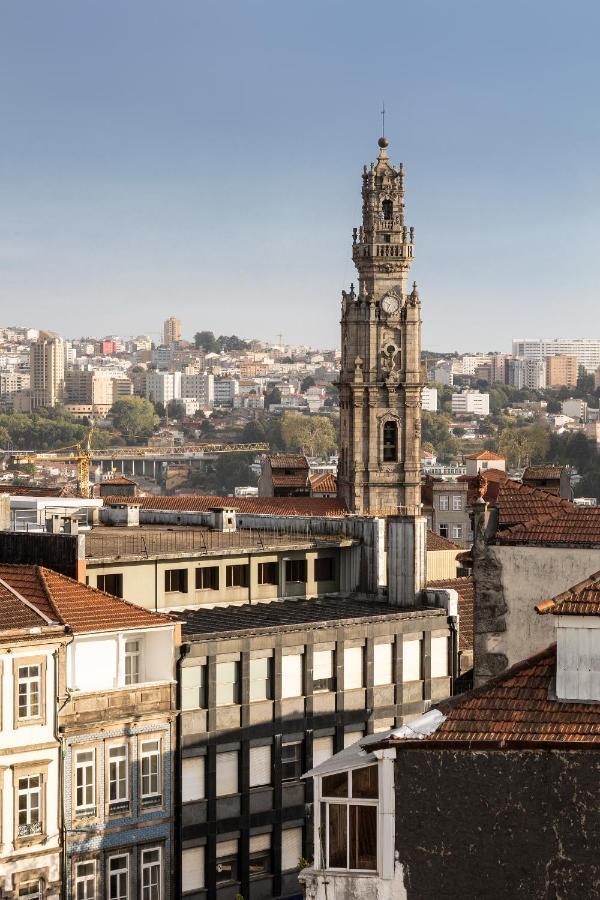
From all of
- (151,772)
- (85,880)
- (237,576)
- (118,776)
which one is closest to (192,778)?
(151,772)

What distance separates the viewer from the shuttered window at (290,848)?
4238cm

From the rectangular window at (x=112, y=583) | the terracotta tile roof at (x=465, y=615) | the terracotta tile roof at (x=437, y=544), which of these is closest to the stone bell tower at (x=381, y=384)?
the terracotta tile roof at (x=437, y=544)

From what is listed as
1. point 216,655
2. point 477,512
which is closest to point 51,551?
point 216,655

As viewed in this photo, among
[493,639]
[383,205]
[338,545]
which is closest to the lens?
[493,639]

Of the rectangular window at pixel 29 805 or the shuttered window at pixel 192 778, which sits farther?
the shuttered window at pixel 192 778

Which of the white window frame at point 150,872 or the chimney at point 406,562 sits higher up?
the chimney at point 406,562

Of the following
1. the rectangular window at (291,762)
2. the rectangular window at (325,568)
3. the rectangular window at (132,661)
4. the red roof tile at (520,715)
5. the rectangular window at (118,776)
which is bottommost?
the rectangular window at (291,762)

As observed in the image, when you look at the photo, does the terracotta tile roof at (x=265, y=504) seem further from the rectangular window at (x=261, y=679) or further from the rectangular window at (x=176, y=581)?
the rectangular window at (x=261, y=679)

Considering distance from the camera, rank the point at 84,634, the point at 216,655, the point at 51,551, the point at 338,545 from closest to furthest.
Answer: the point at 84,634
the point at 216,655
the point at 51,551
the point at 338,545

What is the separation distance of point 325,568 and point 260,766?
347 inches

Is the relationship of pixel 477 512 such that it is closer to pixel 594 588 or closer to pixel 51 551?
pixel 594 588

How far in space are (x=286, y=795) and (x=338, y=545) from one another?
28.8 ft

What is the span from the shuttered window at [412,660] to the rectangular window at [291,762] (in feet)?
11.6

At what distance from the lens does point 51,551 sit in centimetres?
4381
